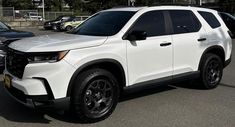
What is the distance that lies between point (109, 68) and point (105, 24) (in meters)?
0.95

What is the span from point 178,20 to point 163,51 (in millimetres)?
813

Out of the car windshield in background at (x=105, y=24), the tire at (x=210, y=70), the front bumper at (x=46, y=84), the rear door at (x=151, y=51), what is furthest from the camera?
the tire at (x=210, y=70)

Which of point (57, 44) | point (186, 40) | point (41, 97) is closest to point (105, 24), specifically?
point (57, 44)

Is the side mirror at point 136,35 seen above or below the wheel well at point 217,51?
above

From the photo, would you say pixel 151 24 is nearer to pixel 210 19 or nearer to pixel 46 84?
pixel 210 19

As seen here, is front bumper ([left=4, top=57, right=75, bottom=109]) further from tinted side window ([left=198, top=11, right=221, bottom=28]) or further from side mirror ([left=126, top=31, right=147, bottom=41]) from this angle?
tinted side window ([left=198, top=11, right=221, bottom=28])

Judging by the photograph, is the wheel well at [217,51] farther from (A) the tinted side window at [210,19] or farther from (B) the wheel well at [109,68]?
(B) the wheel well at [109,68]

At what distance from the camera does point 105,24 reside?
6141 mm

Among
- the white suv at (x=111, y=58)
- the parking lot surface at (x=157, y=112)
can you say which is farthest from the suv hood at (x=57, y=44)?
the parking lot surface at (x=157, y=112)

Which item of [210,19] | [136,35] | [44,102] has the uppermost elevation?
[210,19]

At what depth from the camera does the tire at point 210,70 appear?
7.06m

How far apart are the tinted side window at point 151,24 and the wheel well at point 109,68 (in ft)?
2.47

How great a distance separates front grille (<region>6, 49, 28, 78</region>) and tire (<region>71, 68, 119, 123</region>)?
0.78 meters

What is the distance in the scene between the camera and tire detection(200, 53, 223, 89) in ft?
23.2
